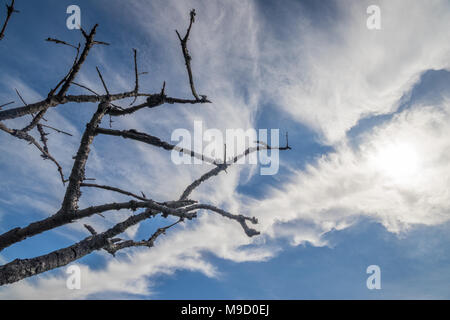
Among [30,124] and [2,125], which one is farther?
[30,124]

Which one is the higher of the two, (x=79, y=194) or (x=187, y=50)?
(x=187, y=50)

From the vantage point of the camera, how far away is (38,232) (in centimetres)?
379

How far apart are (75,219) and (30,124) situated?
3.75m

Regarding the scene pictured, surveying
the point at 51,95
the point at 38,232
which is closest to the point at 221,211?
the point at 38,232

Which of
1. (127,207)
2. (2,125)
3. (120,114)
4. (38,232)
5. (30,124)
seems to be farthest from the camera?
(30,124)

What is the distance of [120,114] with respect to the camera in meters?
4.93

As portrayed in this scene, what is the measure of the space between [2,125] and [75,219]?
11.3 feet

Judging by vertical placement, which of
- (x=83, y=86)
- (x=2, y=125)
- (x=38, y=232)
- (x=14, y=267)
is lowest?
(x=14, y=267)

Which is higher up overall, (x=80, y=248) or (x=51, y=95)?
(x=51, y=95)

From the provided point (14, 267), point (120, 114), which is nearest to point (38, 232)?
point (14, 267)

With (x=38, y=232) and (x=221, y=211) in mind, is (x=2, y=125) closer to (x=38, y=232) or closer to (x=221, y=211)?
(x=38, y=232)
